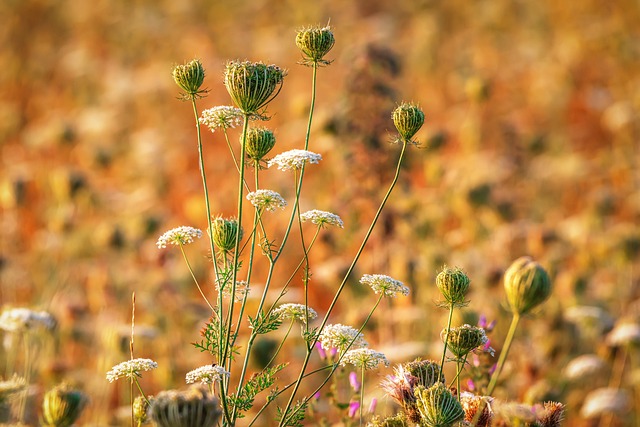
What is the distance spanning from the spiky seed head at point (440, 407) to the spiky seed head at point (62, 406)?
1.18 metres

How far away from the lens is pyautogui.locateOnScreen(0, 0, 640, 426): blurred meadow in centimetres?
580

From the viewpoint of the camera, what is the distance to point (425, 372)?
256 cm

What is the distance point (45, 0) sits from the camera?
13719mm

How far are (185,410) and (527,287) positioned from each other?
153 cm

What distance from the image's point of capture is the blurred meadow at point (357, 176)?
19.0 feet

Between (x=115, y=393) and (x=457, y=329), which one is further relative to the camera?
(x=115, y=393)

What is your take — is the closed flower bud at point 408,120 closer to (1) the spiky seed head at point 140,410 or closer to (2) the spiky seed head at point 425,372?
(2) the spiky seed head at point 425,372

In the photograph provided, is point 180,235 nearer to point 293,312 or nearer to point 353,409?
point 293,312

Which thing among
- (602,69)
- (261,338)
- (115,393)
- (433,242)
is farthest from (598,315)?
(602,69)

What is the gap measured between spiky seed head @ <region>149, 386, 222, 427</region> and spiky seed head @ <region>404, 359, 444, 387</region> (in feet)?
2.56

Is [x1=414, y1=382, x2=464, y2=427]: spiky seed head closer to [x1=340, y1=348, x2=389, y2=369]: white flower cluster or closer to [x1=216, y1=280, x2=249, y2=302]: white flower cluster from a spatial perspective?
[x1=340, y1=348, x2=389, y2=369]: white flower cluster

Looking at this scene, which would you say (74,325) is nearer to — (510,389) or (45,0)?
(510,389)

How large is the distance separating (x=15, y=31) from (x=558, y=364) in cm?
1032

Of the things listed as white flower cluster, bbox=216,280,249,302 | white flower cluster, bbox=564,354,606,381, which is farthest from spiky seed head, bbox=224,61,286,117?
white flower cluster, bbox=564,354,606,381
